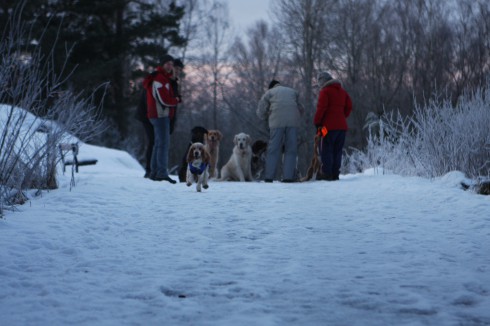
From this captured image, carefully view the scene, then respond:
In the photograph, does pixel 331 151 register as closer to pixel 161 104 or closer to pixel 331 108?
pixel 331 108

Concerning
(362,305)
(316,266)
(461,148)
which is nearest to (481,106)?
(461,148)

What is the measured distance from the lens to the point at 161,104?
9.12 m

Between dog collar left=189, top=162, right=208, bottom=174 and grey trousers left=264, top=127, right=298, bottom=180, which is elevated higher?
grey trousers left=264, top=127, right=298, bottom=180

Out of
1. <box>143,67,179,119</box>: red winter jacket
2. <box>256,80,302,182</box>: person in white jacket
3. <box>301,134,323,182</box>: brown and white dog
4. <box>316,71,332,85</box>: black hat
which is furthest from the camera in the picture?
<box>256,80,302,182</box>: person in white jacket

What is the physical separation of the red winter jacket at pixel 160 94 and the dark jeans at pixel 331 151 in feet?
9.72

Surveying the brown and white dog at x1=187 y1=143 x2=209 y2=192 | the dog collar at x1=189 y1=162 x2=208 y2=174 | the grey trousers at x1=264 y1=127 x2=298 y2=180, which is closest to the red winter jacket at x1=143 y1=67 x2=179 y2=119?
the brown and white dog at x1=187 y1=143 x2=209 y2=192

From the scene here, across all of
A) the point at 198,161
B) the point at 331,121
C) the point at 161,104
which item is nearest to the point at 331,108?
the point at 331,121

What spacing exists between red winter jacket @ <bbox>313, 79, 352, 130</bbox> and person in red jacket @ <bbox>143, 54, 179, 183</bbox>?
8.83ft

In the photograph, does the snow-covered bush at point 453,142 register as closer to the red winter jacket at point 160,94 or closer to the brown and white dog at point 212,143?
the brown and white dog at point 212,143

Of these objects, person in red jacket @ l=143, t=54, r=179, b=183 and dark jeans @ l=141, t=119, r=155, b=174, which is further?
dark jeans @ l=141, t=119, r=155, b=174

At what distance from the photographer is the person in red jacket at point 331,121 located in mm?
10086

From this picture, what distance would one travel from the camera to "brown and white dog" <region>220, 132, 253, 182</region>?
10.5m

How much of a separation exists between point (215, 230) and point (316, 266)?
1510 mm

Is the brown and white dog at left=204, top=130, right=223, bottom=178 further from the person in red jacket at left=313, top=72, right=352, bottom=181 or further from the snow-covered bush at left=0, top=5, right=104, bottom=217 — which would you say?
the snow-covered bush at left=0, top=5, right=104, bottom=217
